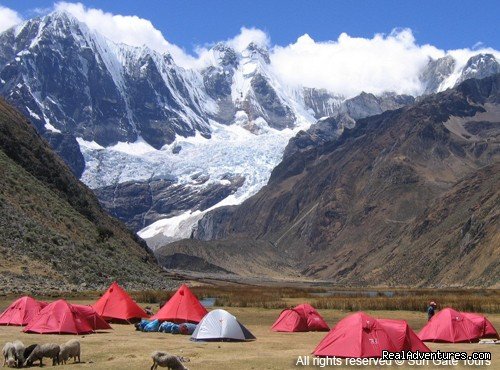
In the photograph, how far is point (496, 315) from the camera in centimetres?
5709

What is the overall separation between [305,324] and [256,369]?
55.7ft

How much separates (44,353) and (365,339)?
41.0 feet

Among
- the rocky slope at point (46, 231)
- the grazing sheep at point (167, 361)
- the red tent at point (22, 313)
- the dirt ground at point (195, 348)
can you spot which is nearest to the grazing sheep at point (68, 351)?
the dirt ground at point (195, 348)

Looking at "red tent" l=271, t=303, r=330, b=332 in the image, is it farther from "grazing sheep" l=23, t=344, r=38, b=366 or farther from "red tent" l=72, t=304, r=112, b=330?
"grazing sheep" l=23, t=344, r=38, b=366

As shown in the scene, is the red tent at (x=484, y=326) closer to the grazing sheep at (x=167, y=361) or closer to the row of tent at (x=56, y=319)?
the grazing sheep at (x=167, y=361)

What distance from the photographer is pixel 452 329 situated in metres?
37.5

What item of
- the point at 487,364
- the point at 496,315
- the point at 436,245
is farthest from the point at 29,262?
the point at 436,245

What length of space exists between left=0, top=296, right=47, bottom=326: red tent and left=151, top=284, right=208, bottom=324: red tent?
6964 millimetres

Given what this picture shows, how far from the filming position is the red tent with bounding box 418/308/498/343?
123 feet

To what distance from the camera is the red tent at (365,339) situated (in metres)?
29.4

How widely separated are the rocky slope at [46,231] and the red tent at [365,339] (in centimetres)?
4704

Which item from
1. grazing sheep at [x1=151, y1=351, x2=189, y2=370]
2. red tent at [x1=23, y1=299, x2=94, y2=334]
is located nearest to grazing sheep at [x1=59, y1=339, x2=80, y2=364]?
grazing sheep at [x1=151, y1=351, x2=189, y2=370]

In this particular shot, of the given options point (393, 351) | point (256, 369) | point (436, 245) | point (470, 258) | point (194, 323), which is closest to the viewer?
point (256, 369)

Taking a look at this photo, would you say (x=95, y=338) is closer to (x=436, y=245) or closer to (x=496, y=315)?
(x=496, y=315)
